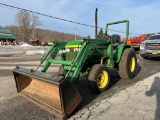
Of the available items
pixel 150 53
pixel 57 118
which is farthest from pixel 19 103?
pixel 150 53

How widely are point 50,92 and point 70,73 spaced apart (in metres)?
0.82

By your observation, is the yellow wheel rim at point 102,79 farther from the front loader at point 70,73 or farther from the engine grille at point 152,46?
the engine grille at point 152,46

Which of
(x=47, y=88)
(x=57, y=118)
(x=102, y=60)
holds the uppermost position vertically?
(x=102, y=60)

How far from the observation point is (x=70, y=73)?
534 centimetres

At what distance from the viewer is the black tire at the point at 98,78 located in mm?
5445

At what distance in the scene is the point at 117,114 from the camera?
14.3ft

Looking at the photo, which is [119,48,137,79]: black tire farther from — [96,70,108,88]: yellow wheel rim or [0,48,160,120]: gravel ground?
[96,70,108,88]: yellow wheel rim

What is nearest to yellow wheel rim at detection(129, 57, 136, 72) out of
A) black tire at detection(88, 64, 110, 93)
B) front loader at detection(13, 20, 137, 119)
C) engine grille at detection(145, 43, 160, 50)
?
front loader at detection(13, 20, 137, 119)

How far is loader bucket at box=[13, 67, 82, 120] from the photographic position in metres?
4.07

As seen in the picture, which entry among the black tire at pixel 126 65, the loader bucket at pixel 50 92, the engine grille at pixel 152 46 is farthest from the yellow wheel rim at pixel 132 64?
the engine grille at pixel 152 46

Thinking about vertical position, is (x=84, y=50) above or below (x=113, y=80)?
above

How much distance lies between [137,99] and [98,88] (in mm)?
1024

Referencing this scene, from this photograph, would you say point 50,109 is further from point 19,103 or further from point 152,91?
point 152,91

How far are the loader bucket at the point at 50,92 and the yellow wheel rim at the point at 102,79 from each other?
1.44 meters
